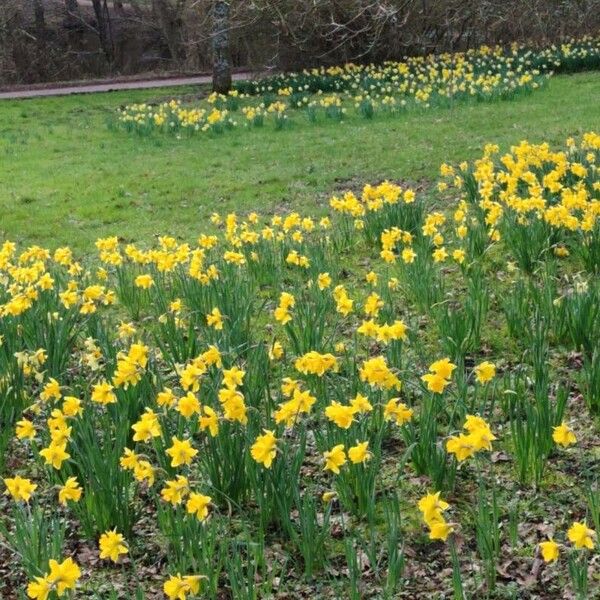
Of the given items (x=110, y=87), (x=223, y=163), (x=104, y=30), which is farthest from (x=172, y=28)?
(x=223, y=163)

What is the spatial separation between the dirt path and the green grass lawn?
8.97m

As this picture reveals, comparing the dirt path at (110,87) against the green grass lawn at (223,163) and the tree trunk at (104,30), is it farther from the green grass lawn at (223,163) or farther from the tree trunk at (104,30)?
the green grass lawn at (223,163)

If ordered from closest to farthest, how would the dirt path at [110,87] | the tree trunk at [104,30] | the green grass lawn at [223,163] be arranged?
the green grass lawn at [223,163] → the dirt path at [110,87] → the tree trunk at [104,30]

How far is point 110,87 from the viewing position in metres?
25.6

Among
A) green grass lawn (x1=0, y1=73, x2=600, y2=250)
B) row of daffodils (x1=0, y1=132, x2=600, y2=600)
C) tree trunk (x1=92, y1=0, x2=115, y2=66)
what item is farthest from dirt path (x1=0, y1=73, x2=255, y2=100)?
row of daffodils (x1=0, y1=132, x2=600, y2=600)

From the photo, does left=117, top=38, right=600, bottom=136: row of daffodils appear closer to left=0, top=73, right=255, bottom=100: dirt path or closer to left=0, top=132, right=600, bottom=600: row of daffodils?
left=0, top=73, right=255, bottom=100: dirt path

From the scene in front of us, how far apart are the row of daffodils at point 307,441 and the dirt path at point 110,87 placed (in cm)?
1949

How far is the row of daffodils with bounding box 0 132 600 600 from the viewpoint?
2613mm

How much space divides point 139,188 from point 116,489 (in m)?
8.06

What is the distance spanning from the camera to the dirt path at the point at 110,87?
24.4 metres

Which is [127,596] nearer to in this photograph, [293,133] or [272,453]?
[272,453]

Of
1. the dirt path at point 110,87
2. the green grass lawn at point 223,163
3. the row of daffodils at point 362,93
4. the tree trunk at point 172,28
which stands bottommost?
the green grass lawn at point 223,163

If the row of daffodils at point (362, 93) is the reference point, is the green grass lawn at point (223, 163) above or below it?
below

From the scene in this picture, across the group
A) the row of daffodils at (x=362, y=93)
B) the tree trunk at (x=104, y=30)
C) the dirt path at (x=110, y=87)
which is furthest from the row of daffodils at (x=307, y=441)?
the tree trunk at (x=104, y=30)
